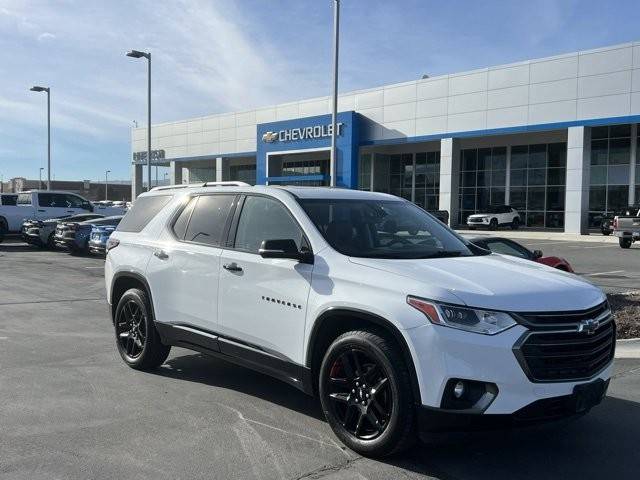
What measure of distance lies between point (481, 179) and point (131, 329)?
3958cm

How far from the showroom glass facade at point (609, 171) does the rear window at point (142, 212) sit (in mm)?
34222

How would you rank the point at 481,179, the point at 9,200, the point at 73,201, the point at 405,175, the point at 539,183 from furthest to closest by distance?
the point at 405,175, the point at 481,179, the point at 539,183, the point at 73,201, the point at 9,200

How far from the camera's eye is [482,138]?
42.1m

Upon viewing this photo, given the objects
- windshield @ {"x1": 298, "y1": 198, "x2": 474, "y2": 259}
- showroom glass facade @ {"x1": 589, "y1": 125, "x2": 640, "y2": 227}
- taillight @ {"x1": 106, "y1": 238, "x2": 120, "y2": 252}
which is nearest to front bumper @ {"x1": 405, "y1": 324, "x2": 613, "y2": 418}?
windshield @ {"x1": 298, "y1": 198, "x2": 474, "y2": 259}

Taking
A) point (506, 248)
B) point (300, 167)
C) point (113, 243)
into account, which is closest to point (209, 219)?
point (113, 243)

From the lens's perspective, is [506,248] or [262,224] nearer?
[262,224]

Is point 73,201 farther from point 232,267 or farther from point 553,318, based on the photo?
point 553,318

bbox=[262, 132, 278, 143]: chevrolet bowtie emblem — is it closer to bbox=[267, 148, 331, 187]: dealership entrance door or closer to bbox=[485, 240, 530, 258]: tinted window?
bbox=[267, 148, 331, 187]: dealership entrance door

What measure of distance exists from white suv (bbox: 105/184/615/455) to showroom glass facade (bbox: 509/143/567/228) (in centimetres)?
3682

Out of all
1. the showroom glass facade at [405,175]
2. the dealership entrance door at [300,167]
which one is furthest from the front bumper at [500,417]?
the showroom glass facade at [405,175]

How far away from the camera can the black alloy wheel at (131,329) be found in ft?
21.4

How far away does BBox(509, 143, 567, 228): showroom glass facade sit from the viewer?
1566 inches

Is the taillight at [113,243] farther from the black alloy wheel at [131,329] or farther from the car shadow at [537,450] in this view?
the car shadow at [537,450]

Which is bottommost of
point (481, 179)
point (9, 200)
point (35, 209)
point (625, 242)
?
point (625, 242)
